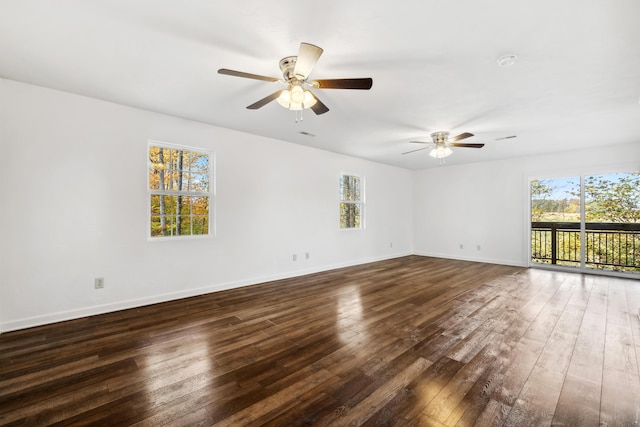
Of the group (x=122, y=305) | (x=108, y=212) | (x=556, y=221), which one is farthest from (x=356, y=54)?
(x=556, y=221)

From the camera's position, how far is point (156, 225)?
3.68 m

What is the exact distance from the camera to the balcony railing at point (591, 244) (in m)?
5.14

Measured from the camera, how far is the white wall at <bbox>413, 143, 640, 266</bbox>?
541 cm

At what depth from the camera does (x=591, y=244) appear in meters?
5.43

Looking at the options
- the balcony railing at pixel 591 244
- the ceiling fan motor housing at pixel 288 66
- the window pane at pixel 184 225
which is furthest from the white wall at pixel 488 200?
the window pane at pixel 184 225

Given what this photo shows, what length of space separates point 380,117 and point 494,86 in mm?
1334

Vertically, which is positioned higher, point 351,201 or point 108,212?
point 351,201

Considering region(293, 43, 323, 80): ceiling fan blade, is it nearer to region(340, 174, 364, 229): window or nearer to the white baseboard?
the white baseboard

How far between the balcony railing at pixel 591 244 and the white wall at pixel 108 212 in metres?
5.48

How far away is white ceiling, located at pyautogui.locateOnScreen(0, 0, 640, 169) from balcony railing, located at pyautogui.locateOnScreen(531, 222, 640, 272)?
8.45 feet

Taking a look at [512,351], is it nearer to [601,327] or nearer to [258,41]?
[601,327]

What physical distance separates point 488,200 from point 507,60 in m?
5.08

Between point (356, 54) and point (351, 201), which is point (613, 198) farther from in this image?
point (356, 54)

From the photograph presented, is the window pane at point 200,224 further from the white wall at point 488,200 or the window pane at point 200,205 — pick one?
the white wall at point 488,200
